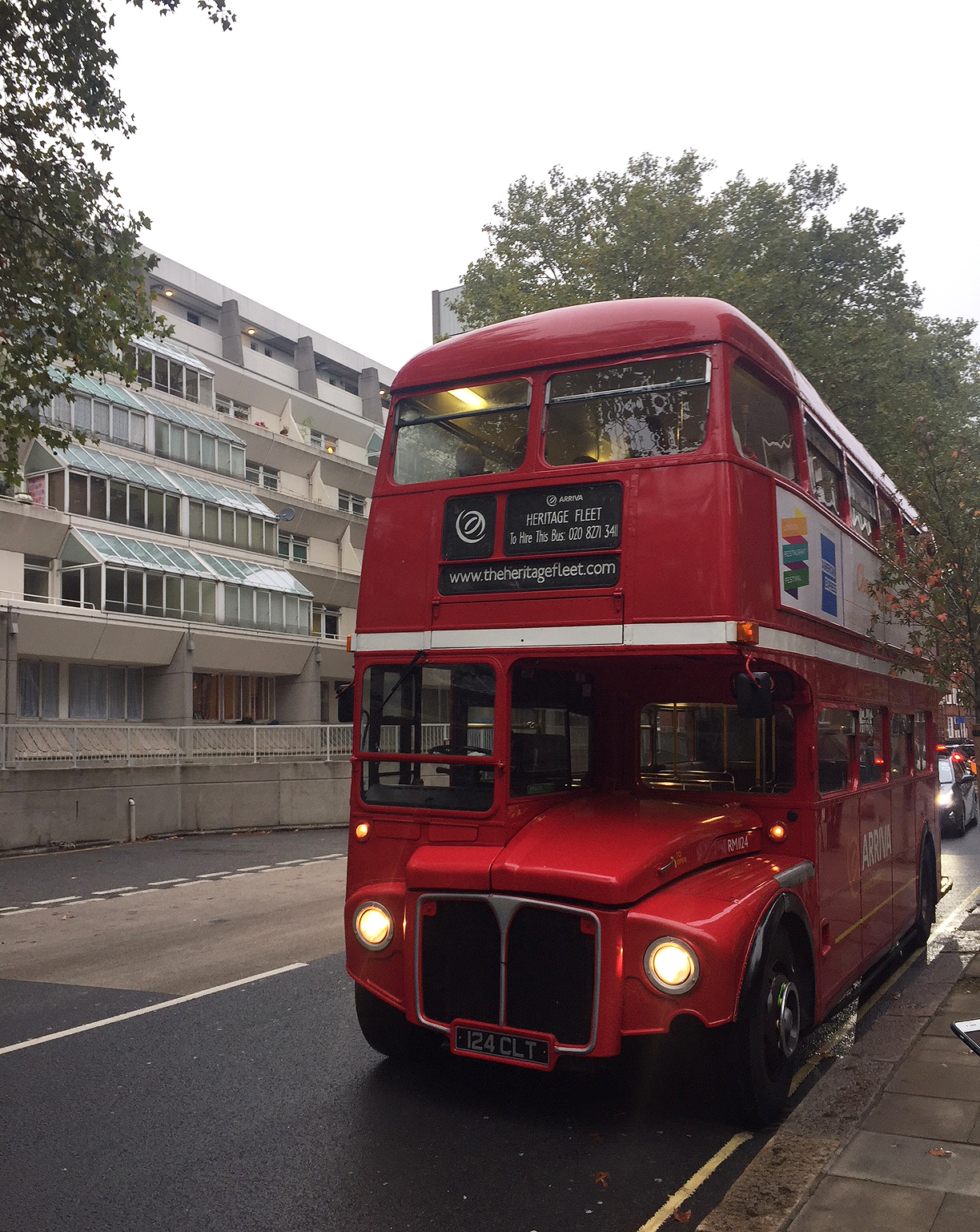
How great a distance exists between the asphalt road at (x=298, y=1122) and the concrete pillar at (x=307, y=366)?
4421 cm

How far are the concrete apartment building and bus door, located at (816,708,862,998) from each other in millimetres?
16020

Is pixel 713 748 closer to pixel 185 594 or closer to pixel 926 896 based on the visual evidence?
pixel 926 896

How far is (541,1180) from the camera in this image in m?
4.95

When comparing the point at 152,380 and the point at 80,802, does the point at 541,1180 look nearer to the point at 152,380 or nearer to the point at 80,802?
the point at 80,802

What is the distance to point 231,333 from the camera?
48.2 m

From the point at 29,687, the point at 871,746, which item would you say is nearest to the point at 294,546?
the point at 29,687

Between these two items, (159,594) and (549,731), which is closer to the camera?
(549,731)

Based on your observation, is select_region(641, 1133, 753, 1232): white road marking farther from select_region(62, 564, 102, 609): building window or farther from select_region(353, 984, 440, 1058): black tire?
select_region(62, 564, 102, 609): building window

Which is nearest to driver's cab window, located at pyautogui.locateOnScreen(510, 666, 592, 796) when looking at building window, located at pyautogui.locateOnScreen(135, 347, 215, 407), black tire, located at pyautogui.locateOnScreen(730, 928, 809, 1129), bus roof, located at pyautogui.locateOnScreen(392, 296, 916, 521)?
black tire, located at pyautogui.locateOnScreen(730, 928, 809, 1129)

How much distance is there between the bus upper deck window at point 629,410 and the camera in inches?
242

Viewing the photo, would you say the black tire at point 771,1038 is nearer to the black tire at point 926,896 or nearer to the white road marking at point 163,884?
the black tire at point 926,896

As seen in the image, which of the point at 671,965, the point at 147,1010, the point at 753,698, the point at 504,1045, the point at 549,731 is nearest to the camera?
the point at 671,965

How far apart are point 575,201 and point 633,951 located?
29000mm

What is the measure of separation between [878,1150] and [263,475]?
4262 cm
